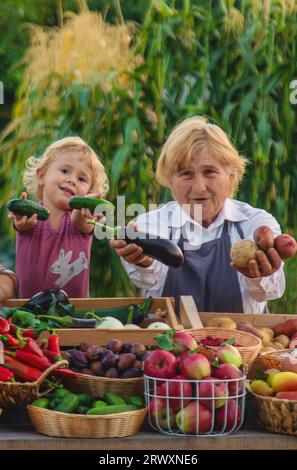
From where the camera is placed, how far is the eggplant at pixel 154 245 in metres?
3.47

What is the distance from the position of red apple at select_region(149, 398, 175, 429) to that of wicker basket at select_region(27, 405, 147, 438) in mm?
55

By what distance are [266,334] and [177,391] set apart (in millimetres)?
875

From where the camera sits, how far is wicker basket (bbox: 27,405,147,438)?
2.61 m

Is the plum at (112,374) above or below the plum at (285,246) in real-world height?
below

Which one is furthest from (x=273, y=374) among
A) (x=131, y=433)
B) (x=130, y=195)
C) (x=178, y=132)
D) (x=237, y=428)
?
(x=130, y=195)

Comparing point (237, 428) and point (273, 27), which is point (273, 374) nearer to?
point (237, 428)

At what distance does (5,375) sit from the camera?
2721 millimetres

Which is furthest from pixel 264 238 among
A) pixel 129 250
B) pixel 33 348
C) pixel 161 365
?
pixel 33 348

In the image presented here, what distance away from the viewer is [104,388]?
2.79m

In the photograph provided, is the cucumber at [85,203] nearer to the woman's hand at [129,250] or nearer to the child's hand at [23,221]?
the child's hand at [23,221]

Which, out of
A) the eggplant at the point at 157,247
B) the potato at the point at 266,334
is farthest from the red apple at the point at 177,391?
the eggplant at the point at 157,247

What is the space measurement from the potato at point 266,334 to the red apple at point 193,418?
0.76 metres

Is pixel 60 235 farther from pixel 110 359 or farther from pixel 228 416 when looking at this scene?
pixel 228 416

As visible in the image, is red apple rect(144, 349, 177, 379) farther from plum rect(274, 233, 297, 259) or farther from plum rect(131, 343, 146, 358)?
plum rect(274, 233, 297, 259)
